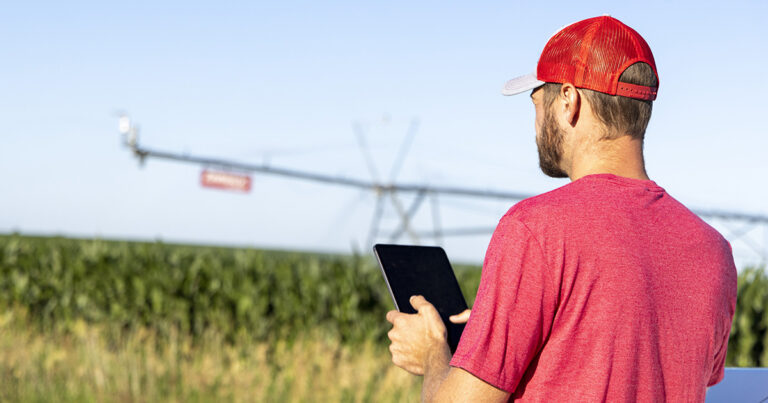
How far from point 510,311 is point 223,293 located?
29.3 ft

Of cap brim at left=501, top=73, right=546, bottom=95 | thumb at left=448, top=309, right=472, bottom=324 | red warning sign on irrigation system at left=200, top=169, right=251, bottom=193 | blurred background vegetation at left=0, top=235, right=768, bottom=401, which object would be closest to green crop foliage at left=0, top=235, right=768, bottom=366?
blurred background vegetation at left=0, top=235, right=768, bottom=401

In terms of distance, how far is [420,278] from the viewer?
6.75ft

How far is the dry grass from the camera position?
21.6 ft

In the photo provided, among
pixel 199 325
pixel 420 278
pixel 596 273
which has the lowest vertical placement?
pixel 199 325

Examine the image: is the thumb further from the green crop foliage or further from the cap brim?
the green crop foliage

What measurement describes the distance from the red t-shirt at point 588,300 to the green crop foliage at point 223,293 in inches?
303

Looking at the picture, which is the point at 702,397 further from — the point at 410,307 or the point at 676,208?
the point at 410,307

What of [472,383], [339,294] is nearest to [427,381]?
→ [472,383]

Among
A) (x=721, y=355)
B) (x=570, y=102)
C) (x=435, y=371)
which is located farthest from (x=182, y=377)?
(x=570, y=102)

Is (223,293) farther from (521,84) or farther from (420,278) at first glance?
(521,84)

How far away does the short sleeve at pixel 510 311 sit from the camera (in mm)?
1443

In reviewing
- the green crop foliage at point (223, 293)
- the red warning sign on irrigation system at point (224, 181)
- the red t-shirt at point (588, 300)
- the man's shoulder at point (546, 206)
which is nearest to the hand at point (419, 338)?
the red t-shirt at point (588, 300)

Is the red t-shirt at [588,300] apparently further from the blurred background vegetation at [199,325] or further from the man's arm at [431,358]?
the blurred background vegetation at [199,325]

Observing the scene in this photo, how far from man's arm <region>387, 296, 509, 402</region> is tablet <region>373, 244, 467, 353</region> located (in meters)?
0.08
